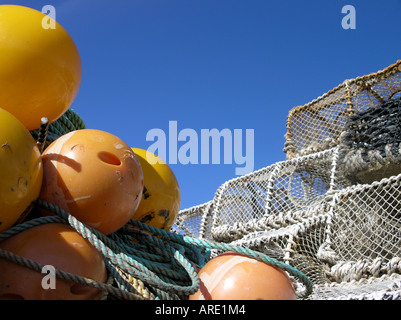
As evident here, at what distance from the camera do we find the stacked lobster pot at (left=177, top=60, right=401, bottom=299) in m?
2.09

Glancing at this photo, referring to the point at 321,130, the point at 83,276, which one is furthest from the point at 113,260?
the point at 321,130

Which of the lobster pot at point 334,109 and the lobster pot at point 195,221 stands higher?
the lobster pot at point 334,109

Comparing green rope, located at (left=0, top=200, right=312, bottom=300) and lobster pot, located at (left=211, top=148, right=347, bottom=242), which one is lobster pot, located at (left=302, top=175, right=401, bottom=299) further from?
green rope, located at (left=0, top=200, right=312, bottom=300)

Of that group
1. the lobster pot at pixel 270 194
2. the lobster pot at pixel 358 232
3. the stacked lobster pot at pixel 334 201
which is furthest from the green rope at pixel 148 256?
the lobster pot at pixel 270 194

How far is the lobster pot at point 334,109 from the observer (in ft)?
11.2

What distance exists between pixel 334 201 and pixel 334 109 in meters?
1.55

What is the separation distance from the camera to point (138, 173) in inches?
44.5

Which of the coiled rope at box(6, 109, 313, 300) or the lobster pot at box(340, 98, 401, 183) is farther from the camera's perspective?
the lobster pot at box(340, 98, 401, 183)

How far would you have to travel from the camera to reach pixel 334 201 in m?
2.36

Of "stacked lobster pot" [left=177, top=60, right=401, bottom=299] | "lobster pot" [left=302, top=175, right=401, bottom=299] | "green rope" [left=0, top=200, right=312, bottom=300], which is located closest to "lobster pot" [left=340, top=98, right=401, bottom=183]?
"stacked lobster pot" [left=177, top=60, right=401, bottom=299]

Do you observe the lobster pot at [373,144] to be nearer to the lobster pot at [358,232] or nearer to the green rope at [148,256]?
the lobster pot at [358,232]

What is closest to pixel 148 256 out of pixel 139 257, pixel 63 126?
pixel 139 257
